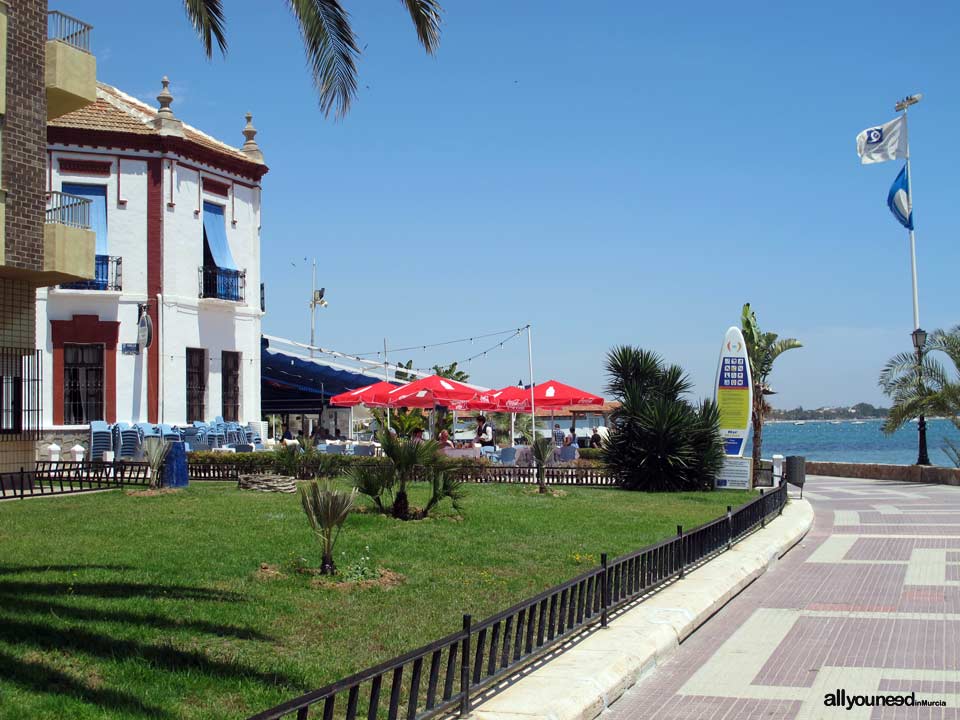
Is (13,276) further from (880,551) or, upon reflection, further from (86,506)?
(880,551)

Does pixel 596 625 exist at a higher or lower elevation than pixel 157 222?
lower

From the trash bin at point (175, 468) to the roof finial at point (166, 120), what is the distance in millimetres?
12982

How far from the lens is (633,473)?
25.2 meters

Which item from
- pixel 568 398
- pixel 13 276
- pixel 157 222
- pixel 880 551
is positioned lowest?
pixel 880 551

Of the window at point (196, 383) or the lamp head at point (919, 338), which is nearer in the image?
the window at point (196, 383)

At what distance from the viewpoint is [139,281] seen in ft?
96.1

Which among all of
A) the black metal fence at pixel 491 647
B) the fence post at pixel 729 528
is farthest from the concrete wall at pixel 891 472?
the black metal fence at pixel 491 647

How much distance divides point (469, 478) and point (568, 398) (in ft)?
23.9

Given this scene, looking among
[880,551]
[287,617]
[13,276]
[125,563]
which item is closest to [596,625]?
[287,617]

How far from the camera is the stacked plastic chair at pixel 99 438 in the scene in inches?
1079

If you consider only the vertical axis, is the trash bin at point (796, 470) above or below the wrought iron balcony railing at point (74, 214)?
below

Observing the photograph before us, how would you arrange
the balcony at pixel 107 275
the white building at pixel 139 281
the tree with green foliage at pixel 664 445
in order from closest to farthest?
the tree with green foliage at pixel 664 445 → the white building at pixel 139 281 → the balcony at pixel 107 275

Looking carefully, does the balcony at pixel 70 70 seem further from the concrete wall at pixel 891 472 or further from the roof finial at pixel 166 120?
the concrete wall at pixel 891 472

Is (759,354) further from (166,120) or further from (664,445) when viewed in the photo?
(166,120)
